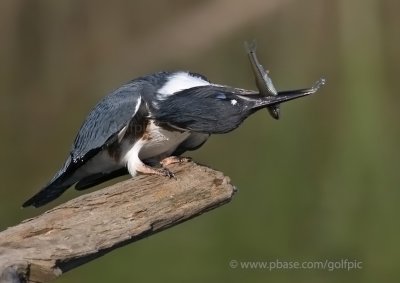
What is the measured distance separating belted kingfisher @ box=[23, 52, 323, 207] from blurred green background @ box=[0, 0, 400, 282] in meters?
1.02

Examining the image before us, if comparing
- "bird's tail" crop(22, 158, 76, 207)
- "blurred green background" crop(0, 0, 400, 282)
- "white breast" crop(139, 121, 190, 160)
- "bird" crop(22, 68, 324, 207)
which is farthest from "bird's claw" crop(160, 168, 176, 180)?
"blurred green background" crop(0, 0, 400, 282)

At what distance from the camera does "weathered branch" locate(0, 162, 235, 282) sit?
1.88 metres

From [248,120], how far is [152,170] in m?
2.06

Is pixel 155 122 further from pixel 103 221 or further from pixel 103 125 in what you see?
pixel 103 221

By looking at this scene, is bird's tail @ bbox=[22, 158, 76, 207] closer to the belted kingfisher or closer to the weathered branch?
the belted kingfisher

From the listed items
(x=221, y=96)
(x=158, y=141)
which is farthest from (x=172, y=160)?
(x=221, y=96)

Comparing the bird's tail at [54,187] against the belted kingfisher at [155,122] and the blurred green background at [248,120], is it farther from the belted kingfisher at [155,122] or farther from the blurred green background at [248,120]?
the blurred green background at [248,120]

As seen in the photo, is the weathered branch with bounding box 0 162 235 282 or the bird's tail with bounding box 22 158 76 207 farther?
the bird's tail with bounding box 22 158 76 207

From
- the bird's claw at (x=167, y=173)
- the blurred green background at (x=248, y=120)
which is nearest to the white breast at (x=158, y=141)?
the bird's claw at (x=167, y=173)

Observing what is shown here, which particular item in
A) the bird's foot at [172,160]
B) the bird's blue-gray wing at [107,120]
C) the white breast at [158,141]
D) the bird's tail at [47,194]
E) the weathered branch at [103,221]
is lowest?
the weathered branch at [103,221]

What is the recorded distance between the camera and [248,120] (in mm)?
4324

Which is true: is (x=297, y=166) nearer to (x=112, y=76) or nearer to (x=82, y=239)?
(x=112, y=76)

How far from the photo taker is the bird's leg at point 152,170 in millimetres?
2232

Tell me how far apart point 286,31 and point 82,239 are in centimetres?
301
